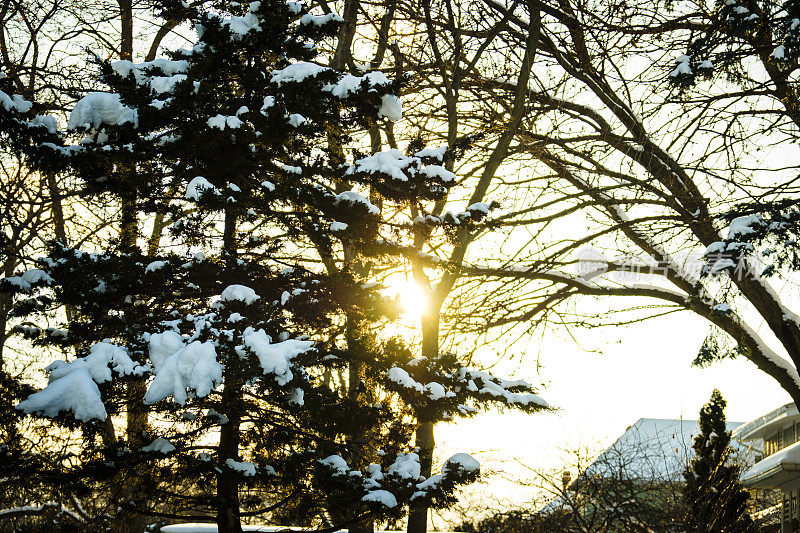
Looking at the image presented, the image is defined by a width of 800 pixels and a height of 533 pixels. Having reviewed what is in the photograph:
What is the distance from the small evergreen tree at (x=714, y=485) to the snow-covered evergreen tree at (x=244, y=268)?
6.34 metres

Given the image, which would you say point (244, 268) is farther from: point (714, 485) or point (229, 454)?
point (714, 485)

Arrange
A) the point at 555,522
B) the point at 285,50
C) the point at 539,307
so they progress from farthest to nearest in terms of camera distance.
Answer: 1. the point at 539,307
2. the point at 555,522
3. the point at 285,50

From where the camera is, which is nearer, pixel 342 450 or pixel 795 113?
pixel 342 450

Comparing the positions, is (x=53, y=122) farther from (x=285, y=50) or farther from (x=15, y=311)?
(x=285, y=50)

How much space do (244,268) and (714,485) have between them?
33.3ft

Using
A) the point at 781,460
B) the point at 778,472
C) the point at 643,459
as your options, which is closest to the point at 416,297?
the point at 781,460

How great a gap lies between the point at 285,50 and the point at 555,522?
860cm

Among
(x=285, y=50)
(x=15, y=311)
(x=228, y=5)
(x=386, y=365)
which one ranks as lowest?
(x=386, y=365)

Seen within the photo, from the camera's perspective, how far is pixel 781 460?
36.5ft

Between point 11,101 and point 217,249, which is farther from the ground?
point 11,101

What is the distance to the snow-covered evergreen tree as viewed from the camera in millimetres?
5543

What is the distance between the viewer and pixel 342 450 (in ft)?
20.2

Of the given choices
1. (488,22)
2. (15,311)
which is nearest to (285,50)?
(15,311)

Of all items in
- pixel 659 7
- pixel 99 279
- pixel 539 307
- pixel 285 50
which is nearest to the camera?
pixel 99 279
